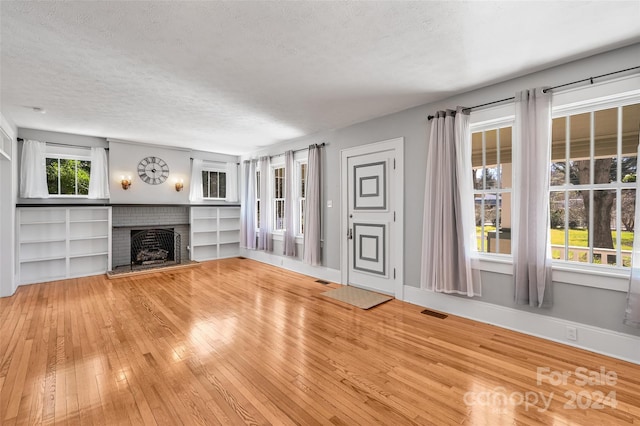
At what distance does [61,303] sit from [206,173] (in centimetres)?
395

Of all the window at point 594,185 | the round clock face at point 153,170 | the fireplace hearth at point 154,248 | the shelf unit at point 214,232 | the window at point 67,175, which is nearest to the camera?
the window at point 594,185

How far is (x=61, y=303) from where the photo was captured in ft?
12.6

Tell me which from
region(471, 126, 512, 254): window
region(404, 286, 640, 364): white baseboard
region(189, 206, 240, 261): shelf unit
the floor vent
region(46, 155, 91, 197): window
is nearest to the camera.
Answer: region(404, 286, 640, 364): white baseboard

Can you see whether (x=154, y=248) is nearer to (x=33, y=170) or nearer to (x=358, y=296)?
(x=33, y=170)

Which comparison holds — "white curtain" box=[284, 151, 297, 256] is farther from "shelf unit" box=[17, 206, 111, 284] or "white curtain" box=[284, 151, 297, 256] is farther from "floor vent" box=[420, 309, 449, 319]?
"shelf unit" box=[17, 206, 111, 284]

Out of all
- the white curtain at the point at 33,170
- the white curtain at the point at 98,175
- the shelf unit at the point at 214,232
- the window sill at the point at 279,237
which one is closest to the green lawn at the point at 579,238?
the window sill at the point at 279,237

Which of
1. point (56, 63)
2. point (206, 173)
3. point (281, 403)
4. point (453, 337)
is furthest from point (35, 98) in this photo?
point (453, 337)

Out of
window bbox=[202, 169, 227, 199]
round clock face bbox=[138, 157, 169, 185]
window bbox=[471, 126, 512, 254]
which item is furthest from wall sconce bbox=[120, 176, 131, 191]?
window bbox=[471, 126, 512, 254]

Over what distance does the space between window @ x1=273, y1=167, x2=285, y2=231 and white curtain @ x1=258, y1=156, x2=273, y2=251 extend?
12 cm

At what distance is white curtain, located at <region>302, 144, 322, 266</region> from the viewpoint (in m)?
5.04

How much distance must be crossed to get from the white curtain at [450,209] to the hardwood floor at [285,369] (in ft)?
1.57

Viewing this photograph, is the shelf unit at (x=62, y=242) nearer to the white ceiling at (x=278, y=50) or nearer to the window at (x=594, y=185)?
the white ceiling at (x=278, y=50)

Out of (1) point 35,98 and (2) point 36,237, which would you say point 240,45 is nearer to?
(1) point 35,98

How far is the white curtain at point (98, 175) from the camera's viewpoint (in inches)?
213
